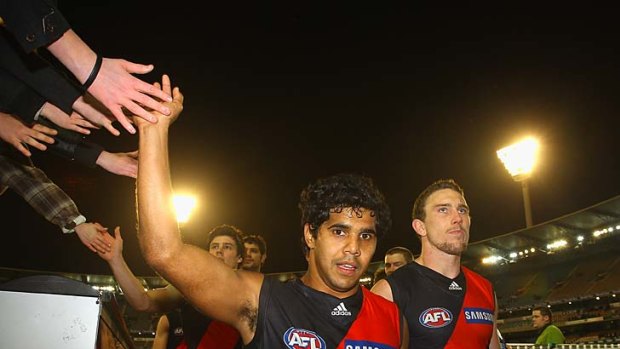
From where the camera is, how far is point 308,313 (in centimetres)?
318

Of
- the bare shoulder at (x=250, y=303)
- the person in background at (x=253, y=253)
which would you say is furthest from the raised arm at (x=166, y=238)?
the person in background at (x=253, y=253)

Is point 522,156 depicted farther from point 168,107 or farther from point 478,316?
point 168,107

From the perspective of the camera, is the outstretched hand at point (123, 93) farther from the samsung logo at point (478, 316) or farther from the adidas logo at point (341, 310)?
the samsung logo at point (478, 316)

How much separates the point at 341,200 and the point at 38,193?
7.52 ft

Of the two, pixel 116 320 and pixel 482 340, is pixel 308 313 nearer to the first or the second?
pixel 116 320

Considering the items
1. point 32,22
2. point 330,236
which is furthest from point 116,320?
point 32,22

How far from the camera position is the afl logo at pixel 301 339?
2.97 metres

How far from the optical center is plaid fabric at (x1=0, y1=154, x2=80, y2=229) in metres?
3.75

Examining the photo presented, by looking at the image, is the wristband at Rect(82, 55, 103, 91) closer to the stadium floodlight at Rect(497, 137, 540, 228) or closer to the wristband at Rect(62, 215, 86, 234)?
the wristband at Rect(62, 215, 86, 234)

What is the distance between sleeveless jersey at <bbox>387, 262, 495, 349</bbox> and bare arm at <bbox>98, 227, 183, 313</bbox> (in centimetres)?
233

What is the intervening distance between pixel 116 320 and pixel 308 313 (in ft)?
3.79

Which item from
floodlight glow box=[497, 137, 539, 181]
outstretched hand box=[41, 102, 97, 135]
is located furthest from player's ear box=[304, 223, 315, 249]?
floodlight glow box=[497, 137, 539, 181]

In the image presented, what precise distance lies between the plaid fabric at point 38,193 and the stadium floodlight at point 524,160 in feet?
40.4

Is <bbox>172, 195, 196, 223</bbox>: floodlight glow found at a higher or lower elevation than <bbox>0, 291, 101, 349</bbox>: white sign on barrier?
higher
